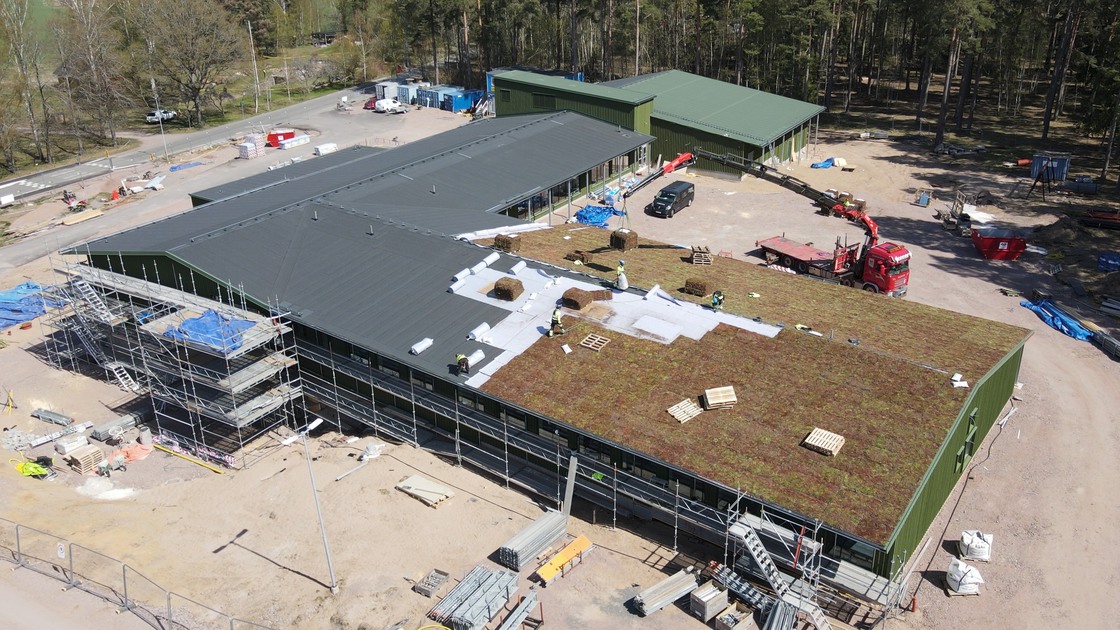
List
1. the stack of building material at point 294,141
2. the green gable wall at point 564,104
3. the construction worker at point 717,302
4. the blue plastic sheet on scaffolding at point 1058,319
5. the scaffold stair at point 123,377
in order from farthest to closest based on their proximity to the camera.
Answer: the stack of building material at point 294,141
the green gable wall at point 564,104
the blue plastic sheet on scaffolding at point 1058,319
the scaffold stair at point 123,377
the construction worker at point 717,302

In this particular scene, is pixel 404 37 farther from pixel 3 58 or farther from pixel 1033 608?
pixel 1033 608

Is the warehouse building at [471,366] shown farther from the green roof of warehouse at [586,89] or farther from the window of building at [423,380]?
the green roof of warehouse at [586,89]

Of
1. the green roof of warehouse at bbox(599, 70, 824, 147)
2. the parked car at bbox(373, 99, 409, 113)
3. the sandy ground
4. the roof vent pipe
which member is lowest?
the sandy ground

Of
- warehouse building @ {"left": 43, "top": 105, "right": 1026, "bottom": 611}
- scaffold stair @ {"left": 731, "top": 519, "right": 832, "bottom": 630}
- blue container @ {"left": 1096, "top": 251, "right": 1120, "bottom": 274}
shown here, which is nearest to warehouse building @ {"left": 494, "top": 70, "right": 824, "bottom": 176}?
warehouse building @ {"left": 43, "top": 105, "right": 1026, "bottom": 611}

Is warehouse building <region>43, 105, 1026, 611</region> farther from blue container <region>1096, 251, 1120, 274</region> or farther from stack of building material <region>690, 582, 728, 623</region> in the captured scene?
blue container <region>1096, 251, 1120, 274</region>

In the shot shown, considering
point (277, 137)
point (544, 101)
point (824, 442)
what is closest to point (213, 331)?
point (824, 442)

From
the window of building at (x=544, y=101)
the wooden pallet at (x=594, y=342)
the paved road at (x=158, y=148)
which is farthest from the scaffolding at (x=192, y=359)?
the paved road at (x=158, y=148)
